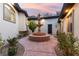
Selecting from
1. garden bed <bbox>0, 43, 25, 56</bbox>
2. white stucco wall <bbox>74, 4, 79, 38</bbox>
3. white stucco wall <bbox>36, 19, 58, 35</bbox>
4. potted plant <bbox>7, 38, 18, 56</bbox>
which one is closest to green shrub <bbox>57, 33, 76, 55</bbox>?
white stucco wall <bbox>74, 4, 79, 38</bbox>

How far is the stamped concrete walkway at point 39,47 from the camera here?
237 centimetres

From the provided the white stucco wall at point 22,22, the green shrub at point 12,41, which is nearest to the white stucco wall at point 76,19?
the white stucco wall at point 22,22

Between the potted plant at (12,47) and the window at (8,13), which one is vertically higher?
the window at (8,13)

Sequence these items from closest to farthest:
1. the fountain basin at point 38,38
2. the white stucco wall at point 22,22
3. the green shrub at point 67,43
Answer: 1. the green shrub at point 67,43
2. the fountain basin at point 38,38
3. the white stucco wall at point 22,22

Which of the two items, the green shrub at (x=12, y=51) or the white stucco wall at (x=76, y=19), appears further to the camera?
the white stucco wall at (x=76, y=19)

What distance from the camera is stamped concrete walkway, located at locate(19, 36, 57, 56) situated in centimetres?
237

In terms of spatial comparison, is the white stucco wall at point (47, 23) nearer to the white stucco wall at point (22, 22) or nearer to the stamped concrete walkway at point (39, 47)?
the stamped concrete walkway at point (39, 47)

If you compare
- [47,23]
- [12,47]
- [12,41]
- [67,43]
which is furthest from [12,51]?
[67,43]

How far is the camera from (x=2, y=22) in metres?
2.35

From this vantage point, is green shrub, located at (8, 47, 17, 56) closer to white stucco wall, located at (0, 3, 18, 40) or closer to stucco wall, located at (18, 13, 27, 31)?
white stucco wall, located at (0, 3, 18, 40)

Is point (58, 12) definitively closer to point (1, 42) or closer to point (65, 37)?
point (65, 37)

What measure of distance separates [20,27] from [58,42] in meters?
0.80

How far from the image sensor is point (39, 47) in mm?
2393

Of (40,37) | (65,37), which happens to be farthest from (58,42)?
(40,37)
